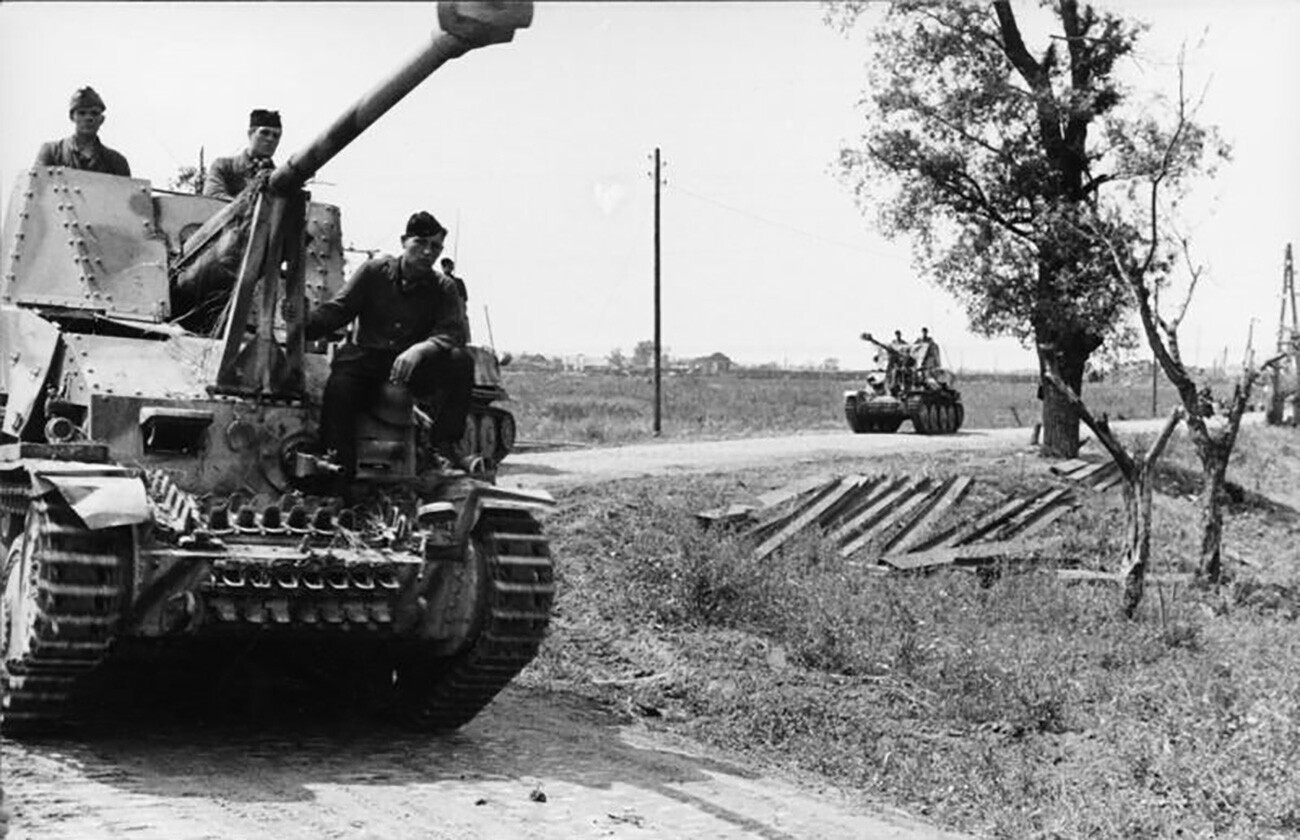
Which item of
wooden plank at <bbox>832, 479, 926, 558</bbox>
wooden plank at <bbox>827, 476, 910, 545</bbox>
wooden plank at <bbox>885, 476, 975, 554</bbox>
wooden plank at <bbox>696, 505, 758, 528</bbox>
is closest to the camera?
wooden plank at <bbox>696, 505, 758, 528</bbox>

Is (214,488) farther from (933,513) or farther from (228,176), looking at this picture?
(933,513)

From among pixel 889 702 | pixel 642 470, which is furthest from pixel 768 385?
pixel 889 702

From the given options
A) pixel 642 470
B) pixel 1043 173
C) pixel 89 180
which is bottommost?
pixel 642 470

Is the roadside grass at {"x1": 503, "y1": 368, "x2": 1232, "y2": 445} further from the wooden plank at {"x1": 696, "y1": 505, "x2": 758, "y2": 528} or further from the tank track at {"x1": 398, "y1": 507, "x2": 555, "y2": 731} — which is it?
the tank track at {"x1": 398, "y1": 507, "x2": 555, "y2": 731}

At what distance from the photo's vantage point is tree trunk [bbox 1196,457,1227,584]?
1653 cm

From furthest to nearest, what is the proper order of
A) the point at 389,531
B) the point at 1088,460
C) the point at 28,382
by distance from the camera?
the point at 1088,460 < the point at 28,382 < the point at 389,531

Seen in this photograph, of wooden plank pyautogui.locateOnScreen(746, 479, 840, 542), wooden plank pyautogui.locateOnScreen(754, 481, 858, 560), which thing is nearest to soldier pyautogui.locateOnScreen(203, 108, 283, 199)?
wooden plank pyautogui.locateOnScreen(754, 481, 858, 560)

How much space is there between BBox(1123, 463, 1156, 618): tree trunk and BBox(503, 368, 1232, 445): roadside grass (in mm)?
12928

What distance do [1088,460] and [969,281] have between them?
10.7 feet

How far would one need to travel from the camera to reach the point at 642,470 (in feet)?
61.4

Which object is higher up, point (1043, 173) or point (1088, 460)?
point (1043, 173)

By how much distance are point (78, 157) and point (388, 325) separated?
2.96 metres

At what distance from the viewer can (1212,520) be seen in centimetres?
1658

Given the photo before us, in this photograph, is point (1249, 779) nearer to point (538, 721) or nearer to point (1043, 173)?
point (538, 721)
